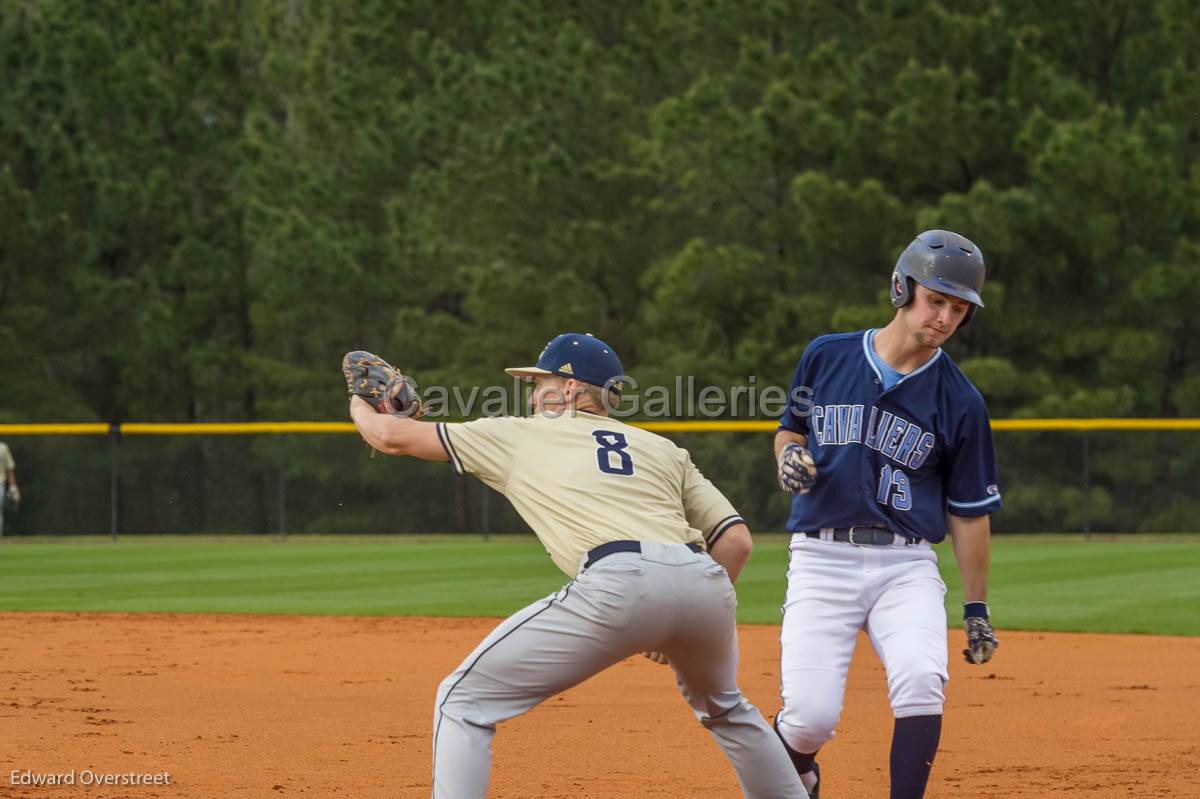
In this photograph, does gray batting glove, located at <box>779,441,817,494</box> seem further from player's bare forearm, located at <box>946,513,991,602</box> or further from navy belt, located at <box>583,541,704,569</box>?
navy belt, located at <box>583,541,704,569</box>

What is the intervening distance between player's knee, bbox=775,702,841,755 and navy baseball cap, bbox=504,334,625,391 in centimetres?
121

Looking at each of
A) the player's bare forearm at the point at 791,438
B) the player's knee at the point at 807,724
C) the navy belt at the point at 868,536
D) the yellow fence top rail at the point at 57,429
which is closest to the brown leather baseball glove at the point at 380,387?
the player's bare forearm at the point at 791,438

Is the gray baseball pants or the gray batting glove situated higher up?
the gray batting glove

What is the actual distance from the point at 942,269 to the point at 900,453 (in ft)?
1.93

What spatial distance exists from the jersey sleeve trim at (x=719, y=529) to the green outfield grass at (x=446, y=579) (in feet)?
25.6

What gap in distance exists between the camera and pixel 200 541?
24500mm

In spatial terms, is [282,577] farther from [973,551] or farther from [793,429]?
[973,551]

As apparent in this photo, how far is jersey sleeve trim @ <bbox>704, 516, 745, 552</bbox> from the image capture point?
4852mm

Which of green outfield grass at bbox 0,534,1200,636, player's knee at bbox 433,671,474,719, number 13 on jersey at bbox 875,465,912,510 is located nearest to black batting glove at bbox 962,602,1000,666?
number 13 on jersey at bbox 875,465,912,510

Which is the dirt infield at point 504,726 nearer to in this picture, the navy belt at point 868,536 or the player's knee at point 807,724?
the player's knee at point 807,724

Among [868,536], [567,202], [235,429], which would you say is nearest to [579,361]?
[868,536]

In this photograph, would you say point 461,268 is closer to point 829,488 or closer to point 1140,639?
point 1140,639

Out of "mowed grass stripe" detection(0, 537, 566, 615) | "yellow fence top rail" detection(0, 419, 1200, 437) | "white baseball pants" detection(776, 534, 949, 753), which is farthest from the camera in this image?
"yellow fence top rail" detection(0, 419, 1200, 437)

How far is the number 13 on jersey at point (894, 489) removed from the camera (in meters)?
5.07
